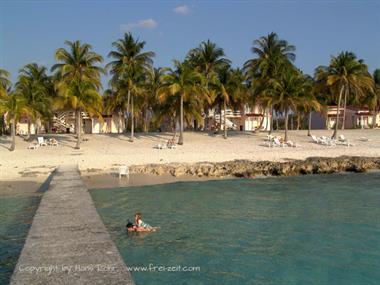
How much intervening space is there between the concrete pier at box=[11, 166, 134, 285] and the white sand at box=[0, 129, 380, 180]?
43.2ft

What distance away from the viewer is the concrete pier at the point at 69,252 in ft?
19.9

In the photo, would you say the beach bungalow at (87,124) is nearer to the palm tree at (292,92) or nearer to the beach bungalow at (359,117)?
the palm tree at (292,92)

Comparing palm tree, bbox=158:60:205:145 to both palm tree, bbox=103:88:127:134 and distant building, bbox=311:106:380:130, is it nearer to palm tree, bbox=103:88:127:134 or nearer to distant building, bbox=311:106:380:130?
palm tree, bbox=103:88:127:134

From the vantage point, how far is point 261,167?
24922 millimetres

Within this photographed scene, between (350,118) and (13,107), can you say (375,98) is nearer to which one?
(350,118)

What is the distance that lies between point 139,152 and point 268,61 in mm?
19811

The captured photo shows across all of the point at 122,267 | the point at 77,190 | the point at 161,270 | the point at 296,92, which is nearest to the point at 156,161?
the point at 77,190

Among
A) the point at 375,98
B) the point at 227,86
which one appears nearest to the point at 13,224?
the point at 227,86

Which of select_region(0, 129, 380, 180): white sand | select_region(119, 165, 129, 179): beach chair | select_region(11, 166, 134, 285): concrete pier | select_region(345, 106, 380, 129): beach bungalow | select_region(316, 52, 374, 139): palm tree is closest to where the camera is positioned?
select_region(11, 166, 134, 285): concrete pier

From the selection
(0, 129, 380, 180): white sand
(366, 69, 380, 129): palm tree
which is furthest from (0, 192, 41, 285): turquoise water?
(366, 69, 380, 129): palm tree

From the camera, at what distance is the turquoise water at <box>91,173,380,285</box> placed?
8.76 m

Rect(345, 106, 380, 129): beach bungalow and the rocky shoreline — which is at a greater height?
Rect(345, 106, 380, 129): beach bungalow

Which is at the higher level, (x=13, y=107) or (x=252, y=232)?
(x=13, y=107)

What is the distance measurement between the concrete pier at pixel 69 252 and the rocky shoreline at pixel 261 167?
42.3ft
